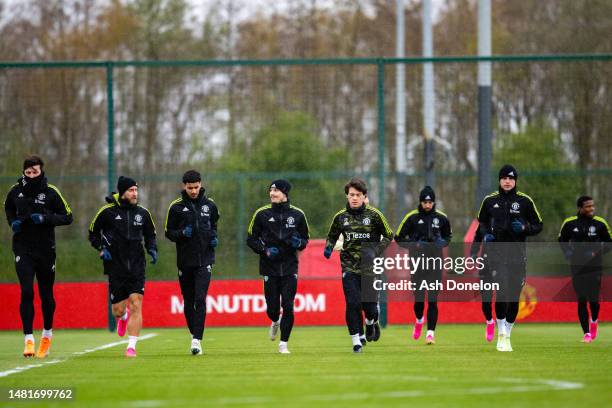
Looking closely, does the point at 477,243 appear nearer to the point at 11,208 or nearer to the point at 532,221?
the point at 532,221

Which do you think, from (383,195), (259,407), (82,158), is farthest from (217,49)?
(259,407)

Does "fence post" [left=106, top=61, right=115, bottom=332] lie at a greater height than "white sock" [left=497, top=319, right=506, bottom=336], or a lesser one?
greater

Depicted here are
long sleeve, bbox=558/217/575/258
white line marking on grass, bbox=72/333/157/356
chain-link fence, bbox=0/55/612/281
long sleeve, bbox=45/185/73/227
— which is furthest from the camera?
chain-link fence, bbox=0/55/612/281

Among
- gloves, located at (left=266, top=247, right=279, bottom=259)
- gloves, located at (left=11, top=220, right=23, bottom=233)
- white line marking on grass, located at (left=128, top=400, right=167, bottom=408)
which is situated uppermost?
gloves, located at (left=11, top=220, right=23, bottom=233)

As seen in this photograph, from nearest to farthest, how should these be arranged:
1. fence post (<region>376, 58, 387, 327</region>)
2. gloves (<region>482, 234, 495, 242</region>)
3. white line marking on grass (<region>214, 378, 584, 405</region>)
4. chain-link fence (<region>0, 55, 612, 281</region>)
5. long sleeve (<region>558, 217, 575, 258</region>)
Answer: white line marking on grass (<region>214, 378, 584, 405</region>) < gloves (<region>482, 234, 495, 242</region>) < long sleeve (<region>558, 217, 575, 258</region>) < fence post (<region>376, 58, 387, 327</region>) < chain-link fence (<region>0, 55, 612, 281</region>)

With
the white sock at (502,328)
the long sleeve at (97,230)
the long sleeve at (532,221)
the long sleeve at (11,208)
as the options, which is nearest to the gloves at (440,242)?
the long sleeve at (532,221)

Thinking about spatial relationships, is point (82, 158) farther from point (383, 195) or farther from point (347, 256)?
point (347, 256)

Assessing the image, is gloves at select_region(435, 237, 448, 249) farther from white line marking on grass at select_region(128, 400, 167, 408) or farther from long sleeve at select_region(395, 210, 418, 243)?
white line marking on grass at select_region(128, 400, 167, 408)

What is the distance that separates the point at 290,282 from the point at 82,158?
38.2 ft

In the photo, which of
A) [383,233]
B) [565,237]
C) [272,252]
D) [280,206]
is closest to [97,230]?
[272,252]

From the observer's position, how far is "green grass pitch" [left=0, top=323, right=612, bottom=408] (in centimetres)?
1028

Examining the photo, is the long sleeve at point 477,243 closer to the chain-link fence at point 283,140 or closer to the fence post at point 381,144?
the fence post at point 381,144

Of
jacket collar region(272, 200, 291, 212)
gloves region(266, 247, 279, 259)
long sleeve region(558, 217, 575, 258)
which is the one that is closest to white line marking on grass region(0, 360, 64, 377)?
gloves region(266, 247, 279, 259)

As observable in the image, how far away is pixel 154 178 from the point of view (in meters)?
24.8
